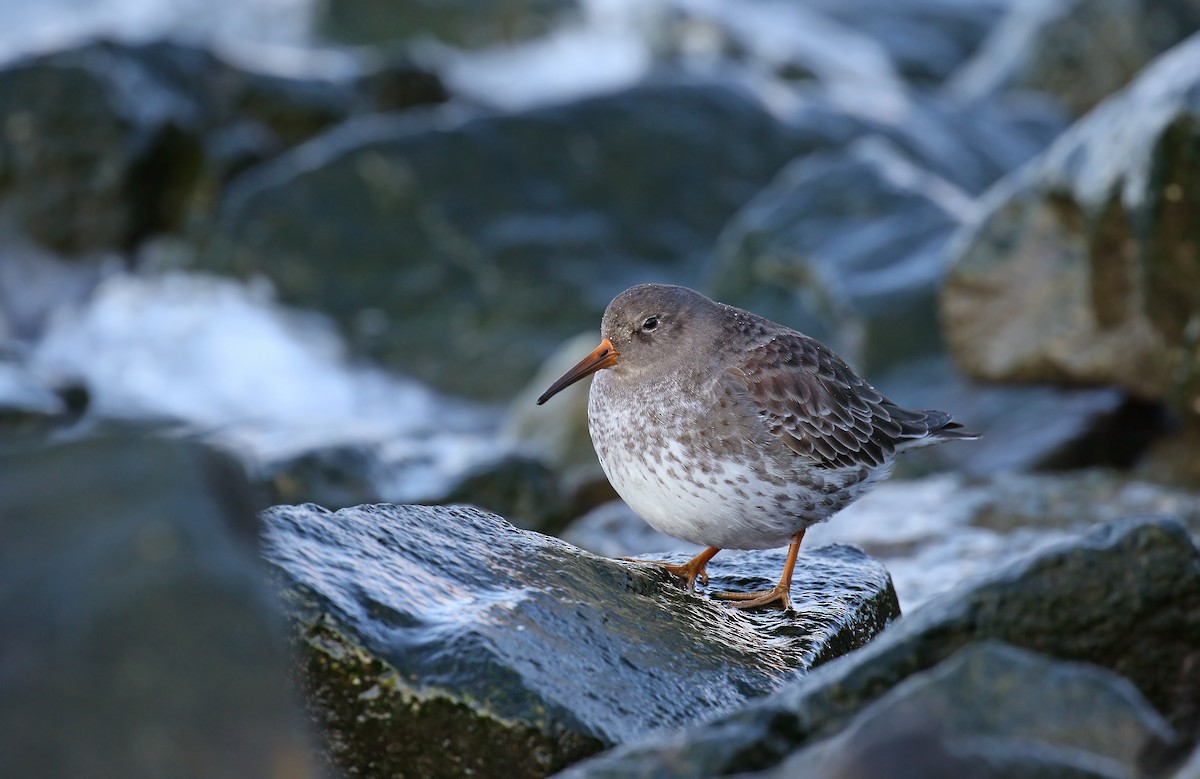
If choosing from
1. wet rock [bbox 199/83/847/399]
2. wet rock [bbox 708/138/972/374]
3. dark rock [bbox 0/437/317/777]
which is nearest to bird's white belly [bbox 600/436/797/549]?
dark rock [bbox 0/437/317/777]

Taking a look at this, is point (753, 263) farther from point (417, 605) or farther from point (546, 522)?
point (417, 605)

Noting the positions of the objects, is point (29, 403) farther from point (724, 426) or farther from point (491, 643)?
point (491, 643)

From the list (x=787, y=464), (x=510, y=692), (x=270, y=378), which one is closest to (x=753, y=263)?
(x=270, y=378)

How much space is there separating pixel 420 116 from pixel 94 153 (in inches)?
160

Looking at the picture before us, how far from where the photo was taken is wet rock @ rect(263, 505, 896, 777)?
3.86 meters

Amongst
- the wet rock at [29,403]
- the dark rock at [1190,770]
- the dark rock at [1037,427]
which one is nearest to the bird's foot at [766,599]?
the dark rock at [1190,770]

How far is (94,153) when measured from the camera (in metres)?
16.6

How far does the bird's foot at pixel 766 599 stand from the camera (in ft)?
18.0

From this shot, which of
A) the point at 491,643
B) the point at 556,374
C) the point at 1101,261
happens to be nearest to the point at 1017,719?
the point at 491,643

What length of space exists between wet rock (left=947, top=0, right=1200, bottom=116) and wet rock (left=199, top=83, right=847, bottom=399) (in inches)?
184

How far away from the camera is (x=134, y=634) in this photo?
8.80 feet

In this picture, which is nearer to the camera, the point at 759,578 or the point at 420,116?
the point at 759,578

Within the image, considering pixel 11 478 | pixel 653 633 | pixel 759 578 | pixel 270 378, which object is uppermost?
pixel 11 478

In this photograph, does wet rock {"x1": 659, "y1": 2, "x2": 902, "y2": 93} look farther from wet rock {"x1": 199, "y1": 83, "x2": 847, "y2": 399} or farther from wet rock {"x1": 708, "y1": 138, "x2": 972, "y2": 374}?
wet rock {"x1": 708, "y1": 138, "x2": 972, "y2": 374}
